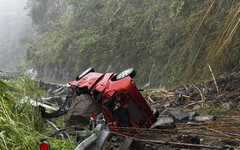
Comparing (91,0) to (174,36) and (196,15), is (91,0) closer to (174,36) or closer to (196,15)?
(174,36)

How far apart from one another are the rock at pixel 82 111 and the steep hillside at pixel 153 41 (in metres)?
2.50

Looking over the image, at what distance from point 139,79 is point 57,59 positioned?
1121 cm

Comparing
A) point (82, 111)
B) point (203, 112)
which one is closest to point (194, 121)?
point (203, 112)

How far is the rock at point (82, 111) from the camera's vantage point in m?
3.53

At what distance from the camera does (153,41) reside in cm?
1127

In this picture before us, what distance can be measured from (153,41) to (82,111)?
27.1ft

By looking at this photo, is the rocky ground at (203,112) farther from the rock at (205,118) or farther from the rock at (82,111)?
the rock at (82,111)

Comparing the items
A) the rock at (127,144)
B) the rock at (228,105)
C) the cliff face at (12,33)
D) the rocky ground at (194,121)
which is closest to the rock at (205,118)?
the rocky ground at (194,121)

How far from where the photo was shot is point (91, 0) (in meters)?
20.6

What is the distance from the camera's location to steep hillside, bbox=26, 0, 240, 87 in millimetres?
5148

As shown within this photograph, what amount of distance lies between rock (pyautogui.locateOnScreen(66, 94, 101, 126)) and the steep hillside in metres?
2.50

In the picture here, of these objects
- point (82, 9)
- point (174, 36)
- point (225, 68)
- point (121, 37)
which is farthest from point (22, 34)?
point (225, 68)

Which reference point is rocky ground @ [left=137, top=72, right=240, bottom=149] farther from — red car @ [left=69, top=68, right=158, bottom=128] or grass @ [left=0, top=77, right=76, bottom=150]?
grass @ [left=0, top=77, right=76, bottom=150]

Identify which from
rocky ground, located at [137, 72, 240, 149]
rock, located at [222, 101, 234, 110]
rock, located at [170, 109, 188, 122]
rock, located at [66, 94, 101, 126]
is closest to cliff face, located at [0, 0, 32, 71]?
rocky ground, located at [137, 72, 240, 149]
